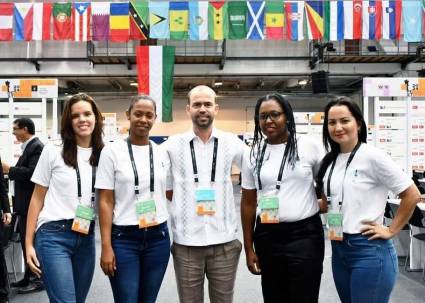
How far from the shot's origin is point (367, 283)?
1.72 m

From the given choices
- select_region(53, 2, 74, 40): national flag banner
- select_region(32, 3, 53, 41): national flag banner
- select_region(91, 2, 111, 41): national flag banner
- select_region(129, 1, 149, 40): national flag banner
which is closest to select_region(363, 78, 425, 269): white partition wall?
select_region(129, 1, 149, 40): national flag banner

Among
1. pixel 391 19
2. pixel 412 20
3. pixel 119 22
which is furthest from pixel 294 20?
pixel 119 22

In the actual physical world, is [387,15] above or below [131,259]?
above

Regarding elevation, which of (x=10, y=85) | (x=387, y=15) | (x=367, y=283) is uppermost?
(x=387, y=15)

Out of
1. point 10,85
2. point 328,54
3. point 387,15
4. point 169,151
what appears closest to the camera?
point 169,151

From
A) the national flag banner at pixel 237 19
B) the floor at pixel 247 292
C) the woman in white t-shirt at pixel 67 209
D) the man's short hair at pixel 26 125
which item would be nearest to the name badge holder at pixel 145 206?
the woman in white t-shirt at pixel 67 209

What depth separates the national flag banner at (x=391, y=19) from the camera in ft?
31.9

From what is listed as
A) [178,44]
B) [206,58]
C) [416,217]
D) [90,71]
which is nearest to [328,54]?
[206,58]

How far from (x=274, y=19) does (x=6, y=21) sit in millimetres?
6718

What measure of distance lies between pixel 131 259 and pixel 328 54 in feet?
36.3

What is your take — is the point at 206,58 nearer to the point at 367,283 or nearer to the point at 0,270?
the point at 0,270

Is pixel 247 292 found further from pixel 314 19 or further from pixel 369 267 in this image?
pixel 314 19

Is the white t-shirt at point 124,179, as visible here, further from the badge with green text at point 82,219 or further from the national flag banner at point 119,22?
the national flag banner at point 119,22

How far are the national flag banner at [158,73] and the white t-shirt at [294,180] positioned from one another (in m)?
8.76
